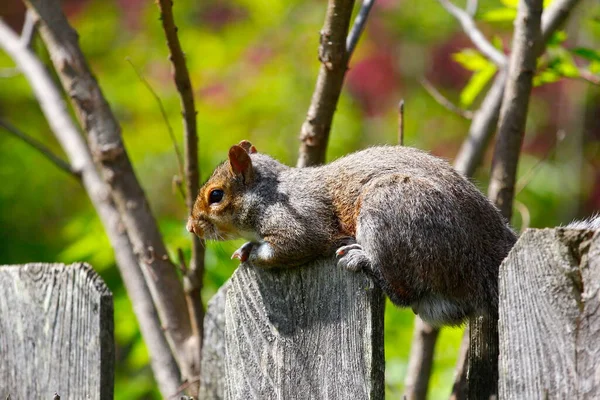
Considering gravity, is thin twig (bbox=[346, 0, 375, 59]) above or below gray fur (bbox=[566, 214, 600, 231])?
above

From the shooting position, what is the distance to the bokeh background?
628cm

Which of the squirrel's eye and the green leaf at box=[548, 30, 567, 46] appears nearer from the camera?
the squirrel's eye

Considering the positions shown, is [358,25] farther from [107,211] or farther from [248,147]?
[107,211]

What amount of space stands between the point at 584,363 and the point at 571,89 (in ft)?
21.1

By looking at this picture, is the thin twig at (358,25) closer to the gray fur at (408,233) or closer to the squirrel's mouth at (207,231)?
the gray fur at (408,233)

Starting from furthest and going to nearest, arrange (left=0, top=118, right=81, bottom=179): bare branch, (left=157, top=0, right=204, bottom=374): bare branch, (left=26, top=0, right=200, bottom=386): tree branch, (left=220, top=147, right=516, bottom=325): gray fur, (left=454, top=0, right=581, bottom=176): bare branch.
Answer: (left=454, top=0, right=581, bottom=176): bare branch → (left=0, top=118, right=81, bottom=179): bare branch → (left=26, top=0, right=200, bottom=386): tree branch → (left=157, top=0, right=204, bottom=374): bare branch → (left=220, top=147, right=516, bottom=325): gray fur

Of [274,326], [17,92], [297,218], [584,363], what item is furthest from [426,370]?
[17,92]

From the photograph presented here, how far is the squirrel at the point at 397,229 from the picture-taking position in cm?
197

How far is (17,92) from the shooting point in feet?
22.3

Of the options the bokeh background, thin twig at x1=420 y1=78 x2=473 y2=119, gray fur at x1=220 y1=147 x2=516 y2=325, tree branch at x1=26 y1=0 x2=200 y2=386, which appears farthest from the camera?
the bokeh background

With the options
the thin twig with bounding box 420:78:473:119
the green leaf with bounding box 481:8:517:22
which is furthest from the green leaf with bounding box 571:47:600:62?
the thin twig with bounding box 420:78:473:119

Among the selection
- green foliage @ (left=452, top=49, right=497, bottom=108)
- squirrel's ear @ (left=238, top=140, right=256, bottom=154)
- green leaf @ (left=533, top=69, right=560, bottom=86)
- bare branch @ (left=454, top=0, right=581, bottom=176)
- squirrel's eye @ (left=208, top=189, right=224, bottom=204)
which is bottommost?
squirrel's eye @ (left=208, top=189, right=224, bottom=204)

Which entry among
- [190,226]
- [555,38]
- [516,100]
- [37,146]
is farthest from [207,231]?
[555,38]

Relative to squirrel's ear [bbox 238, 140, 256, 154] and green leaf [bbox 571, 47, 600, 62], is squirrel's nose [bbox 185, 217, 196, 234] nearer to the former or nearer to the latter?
squirrel's ear [bbox 238, 140, 256, 154]
